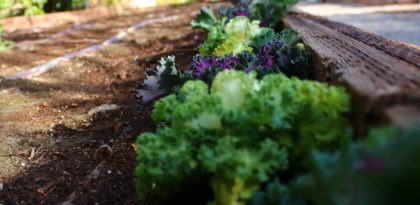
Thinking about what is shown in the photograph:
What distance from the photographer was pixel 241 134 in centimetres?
138

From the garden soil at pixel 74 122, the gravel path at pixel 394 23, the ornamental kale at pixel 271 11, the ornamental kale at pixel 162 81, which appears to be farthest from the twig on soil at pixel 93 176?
the gravel path at pixel 394 23

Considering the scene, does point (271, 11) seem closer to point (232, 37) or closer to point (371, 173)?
point (232, 37)

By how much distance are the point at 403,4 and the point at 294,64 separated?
6.74 m

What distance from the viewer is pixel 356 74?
1.58 m

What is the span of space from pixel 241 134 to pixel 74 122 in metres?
2.07

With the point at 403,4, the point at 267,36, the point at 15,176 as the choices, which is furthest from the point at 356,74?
the point at 403,4

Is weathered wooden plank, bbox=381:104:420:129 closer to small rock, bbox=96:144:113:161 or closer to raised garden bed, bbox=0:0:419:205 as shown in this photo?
raised garden bed, bbox=0:0:419:205

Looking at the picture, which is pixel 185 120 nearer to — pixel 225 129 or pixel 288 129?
pixel 225 129

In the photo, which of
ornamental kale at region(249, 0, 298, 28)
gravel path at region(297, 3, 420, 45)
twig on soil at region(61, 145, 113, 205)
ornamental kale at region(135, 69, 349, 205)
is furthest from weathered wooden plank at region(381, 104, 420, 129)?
ornamental kale at region(249, 0, 298, 28)

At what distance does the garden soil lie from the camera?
7.15 feet

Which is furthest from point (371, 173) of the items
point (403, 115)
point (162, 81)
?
point (162, 81)

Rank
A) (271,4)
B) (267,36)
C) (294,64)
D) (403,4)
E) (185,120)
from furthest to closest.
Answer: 1. (403,4)
2. (271,4)
3. (267,36)
4. (294,64)
5. (185,120)

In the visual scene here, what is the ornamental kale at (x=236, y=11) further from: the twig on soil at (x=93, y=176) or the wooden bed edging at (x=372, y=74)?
the twig on soil at (x=93, y=176)

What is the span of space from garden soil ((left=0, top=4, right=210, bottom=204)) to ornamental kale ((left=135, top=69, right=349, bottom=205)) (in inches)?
22.1
